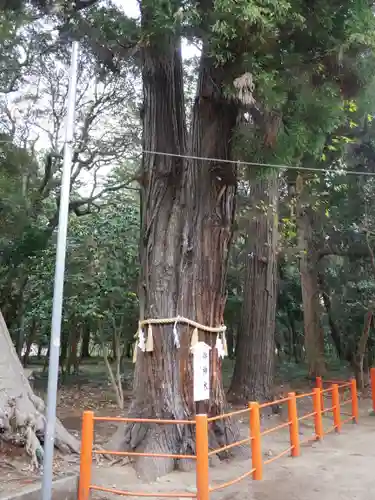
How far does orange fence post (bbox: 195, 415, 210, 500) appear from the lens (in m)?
4.38

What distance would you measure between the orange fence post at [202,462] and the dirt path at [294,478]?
31.7 inches

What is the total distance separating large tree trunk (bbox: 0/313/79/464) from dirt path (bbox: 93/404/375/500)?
73 cm

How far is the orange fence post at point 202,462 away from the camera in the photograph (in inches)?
172

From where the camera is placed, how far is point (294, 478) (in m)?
5.66

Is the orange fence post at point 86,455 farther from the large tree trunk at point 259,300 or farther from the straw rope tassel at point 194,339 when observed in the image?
the large tree trunk at point 259,300

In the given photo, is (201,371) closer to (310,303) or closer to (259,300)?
(259,300)

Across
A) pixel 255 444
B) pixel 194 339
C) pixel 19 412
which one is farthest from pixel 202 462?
pixel 19 412

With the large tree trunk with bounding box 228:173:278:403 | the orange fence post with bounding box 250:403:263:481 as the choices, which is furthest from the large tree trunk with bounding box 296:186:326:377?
the orange fence post with bounding box 250:403:263:481

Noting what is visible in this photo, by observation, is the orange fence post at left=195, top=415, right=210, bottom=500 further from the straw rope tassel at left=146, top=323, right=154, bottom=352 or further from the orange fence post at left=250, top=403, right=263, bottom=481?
the straw rope tassel at left=146, top=323, right=154, bottom=352

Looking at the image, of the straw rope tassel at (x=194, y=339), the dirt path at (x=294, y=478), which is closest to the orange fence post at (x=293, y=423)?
the dirt path at (x=294, y=478)

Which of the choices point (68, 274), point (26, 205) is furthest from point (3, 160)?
point (68, 274)

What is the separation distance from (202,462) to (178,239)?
3.06 meters

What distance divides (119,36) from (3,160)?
5.82m

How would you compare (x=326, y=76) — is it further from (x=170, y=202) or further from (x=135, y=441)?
(x=135, y=441)
